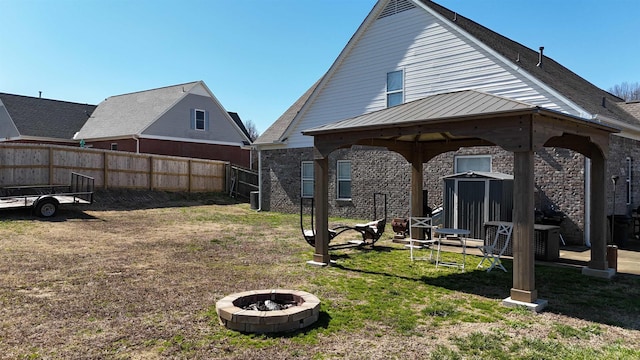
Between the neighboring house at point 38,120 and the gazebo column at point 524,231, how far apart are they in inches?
1159

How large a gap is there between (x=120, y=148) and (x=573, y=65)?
80.6ft

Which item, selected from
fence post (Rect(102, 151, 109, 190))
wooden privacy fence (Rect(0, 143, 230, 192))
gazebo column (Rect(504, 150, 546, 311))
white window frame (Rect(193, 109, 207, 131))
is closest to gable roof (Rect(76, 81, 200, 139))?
white window frame (Rect(193, 109, 207, 131))

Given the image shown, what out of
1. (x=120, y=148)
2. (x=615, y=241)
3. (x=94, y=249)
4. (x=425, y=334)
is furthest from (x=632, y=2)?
(x=120, y=148)

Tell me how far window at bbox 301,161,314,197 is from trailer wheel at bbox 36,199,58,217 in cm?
850

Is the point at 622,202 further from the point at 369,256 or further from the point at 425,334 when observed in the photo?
the point at 425,334

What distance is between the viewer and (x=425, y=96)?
45.4 feet

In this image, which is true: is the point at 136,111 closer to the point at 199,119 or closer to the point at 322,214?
the point at 199,119

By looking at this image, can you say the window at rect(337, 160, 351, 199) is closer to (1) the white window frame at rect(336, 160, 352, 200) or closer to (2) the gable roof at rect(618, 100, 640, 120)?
(1) the white window frame at rect(336, 160, 352, 200)

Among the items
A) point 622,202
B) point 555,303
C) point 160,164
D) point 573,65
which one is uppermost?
point 573,65

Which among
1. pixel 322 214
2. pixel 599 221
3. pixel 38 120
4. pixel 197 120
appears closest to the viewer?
pixel 599 221

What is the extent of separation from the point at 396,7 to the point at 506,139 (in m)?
9.96

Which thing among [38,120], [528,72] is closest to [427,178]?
[528,72]

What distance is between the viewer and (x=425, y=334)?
4.85 metres

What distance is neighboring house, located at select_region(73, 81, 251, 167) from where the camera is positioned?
87.6 feet
